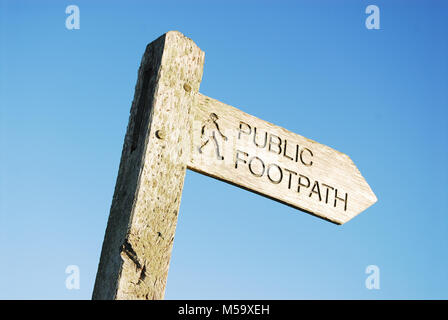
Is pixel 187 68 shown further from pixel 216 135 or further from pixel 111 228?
→ pixel 111 228

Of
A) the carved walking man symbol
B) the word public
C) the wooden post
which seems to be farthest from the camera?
the word public

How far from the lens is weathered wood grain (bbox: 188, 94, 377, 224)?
191cm

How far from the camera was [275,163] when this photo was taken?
2092 millimetres

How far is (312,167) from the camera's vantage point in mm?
2223

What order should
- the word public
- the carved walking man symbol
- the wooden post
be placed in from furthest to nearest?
1. the word public
2. the carved walking man symbol
3. the wooden post

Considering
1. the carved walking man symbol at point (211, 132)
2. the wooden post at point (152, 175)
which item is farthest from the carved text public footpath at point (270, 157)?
the wooden post at point (152, 175)

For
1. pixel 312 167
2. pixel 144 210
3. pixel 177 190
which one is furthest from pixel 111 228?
pixel 312 167

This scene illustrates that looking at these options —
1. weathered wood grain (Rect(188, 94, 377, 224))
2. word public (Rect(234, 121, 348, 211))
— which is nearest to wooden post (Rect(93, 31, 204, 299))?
weathered wood grain (Rect(188, 94, 377, 224))

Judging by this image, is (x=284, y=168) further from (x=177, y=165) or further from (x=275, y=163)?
(x=177, y=165)

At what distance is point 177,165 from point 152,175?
12 centimetres

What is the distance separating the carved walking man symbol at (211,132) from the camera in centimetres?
189

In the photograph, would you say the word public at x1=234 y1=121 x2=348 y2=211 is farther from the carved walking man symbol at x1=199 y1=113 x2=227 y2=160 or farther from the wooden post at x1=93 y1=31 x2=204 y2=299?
the wooden post at x1=93 y1=31 x2=204 y2=299
